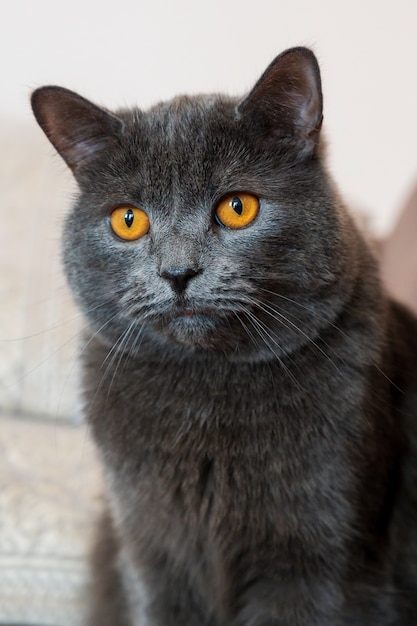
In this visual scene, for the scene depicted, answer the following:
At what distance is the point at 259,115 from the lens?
0.93m

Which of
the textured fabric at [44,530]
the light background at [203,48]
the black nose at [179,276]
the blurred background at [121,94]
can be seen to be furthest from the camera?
the light background at [203,48]

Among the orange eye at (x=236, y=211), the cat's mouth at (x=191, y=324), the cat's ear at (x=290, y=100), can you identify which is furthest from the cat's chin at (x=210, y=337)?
the cat's ear at (x=290, y=100)

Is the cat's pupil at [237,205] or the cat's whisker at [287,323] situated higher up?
the cat's pupil at [237,205]

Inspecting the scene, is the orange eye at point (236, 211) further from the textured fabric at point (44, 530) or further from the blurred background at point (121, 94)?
the blurred background at point (121, 94)

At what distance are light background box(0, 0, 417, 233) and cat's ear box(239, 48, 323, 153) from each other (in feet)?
4.10

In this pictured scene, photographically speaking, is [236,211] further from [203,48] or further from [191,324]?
[203,48]

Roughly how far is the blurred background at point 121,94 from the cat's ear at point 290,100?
2.41ft

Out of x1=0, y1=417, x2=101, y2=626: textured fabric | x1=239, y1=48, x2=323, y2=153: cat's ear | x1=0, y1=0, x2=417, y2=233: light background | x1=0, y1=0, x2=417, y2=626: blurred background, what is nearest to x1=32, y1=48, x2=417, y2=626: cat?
x1=239, y1=48, x2=323, y2=153: cat's ear

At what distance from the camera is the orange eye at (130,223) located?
0.92 meters

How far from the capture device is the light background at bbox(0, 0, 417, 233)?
218 cm

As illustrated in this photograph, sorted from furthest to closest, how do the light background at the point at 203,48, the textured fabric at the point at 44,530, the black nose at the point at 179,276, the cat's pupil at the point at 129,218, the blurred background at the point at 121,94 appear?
the light background at the point at 203,48, the blurred background at the point at 121,94, the textured fabric at the point at 44,530, the cat's pupil at the point at 129,218, the black nose at the point at 179,276

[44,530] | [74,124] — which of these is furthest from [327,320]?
[44,530]

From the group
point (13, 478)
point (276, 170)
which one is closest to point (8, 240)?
point (13, 478)

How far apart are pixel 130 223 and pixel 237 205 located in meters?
0.15
